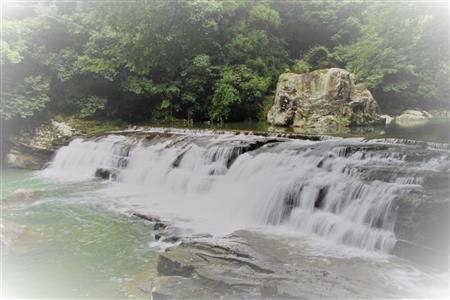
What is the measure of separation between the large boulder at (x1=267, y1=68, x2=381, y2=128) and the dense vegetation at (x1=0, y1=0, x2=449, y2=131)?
1568 millimetres

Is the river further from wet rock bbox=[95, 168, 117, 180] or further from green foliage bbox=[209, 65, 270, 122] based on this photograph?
green foliage bbox=[209, 65, 270, 122]

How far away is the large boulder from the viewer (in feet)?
55.3

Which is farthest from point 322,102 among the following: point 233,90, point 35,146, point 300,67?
point 35,146

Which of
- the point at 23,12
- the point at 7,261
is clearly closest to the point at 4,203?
the point at 7,261

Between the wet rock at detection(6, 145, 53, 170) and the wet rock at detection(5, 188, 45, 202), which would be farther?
the wet rock at detection(6, 145, 53, 170)

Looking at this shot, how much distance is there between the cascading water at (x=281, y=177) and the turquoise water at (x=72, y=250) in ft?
6.04

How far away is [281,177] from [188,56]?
1140 centimetres

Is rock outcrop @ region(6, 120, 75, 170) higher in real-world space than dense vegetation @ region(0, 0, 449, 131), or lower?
lower

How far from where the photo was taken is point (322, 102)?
17.0 meters

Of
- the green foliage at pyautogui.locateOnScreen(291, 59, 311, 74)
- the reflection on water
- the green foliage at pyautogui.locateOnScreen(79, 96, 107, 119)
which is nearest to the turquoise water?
the reflection on water

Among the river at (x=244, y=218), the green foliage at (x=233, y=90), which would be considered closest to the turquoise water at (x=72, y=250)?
the river at (x=244, y=218)

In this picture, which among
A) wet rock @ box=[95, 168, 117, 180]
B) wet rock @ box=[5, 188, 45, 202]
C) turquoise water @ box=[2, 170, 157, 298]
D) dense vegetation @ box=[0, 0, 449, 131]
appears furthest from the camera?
wet rock @ box=[95, 168, 117, 180]

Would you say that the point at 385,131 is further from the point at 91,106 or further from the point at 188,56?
the point at 91,106

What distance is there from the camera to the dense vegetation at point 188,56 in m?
12.3
